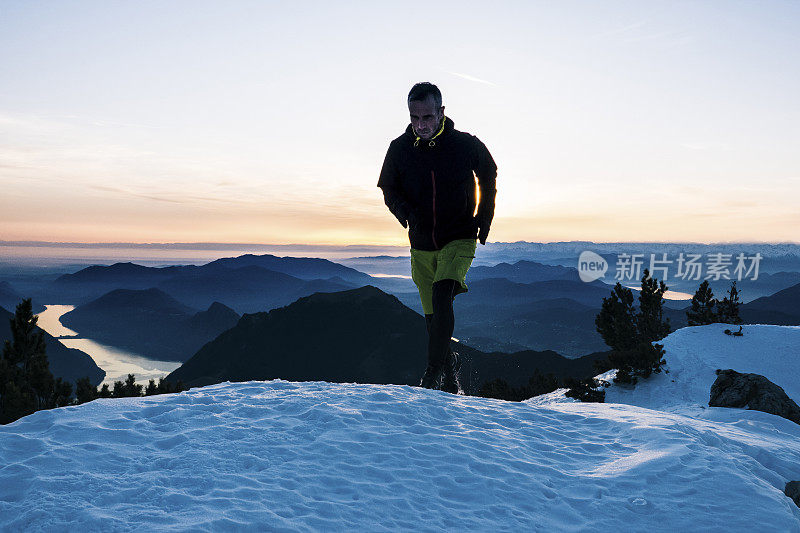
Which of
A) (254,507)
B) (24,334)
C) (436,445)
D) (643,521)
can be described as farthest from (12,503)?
(24,334)

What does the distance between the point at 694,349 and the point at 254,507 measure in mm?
17134

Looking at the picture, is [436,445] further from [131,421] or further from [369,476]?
[131,421]

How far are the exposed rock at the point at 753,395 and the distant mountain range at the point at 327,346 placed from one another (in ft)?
302

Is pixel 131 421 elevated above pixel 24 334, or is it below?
above

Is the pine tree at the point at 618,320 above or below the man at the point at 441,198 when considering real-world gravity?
below

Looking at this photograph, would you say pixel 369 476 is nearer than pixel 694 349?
Yes

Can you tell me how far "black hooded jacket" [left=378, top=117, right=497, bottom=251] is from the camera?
5.20m

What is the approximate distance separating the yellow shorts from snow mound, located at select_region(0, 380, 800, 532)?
132 cm

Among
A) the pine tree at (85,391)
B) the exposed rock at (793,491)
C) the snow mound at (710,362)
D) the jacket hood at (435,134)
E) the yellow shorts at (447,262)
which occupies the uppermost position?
the jacket hood at (435,134)

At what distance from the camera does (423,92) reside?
15.9ft

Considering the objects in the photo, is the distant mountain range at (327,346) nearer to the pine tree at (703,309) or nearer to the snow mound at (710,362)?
the pine tree at (703,309)

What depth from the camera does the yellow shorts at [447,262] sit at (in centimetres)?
525

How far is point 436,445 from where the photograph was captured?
3.63 metres

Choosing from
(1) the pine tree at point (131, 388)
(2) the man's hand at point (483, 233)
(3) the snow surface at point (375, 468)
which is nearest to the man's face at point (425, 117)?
(2) the man's hand at point (483, 233)
